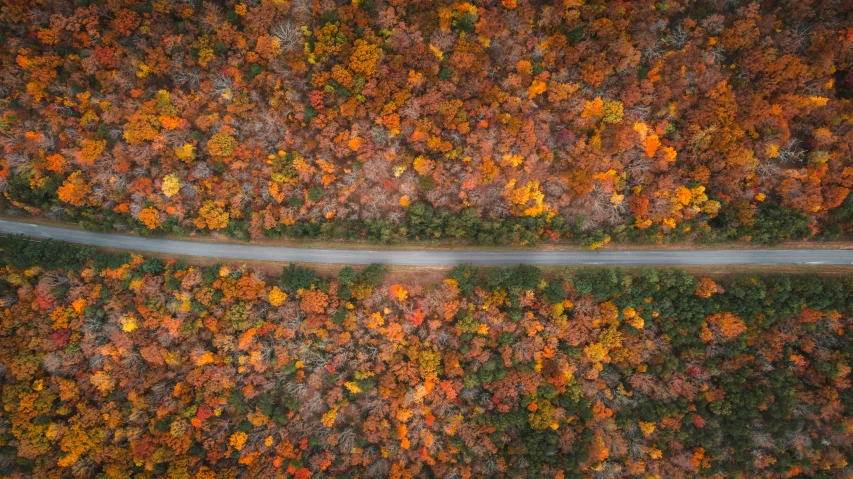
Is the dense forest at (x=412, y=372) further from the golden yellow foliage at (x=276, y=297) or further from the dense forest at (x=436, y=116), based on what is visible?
the dense forest at (x=436, y=116)

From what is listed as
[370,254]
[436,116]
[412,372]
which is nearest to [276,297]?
[370,254]

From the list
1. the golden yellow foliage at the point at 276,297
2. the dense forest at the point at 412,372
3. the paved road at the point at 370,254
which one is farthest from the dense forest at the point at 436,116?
the golden yellow foliage at the point at 276,297

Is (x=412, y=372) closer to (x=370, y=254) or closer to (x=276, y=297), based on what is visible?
(x=370, y=254)

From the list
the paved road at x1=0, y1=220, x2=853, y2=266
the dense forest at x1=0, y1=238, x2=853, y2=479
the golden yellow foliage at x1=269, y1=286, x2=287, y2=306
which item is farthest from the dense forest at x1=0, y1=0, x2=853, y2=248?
the golden yellow foliage at x1=269, y1=286, x2=287, y2=306

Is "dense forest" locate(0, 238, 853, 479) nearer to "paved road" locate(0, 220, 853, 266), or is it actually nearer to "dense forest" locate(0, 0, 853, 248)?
"paved road" locate(0, 220, 853, 266)

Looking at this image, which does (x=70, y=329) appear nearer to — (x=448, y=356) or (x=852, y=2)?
(x=448, y=356)
